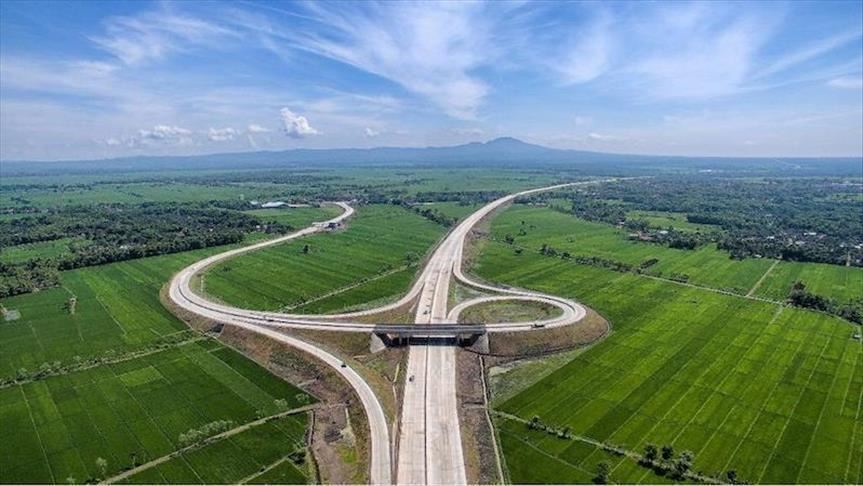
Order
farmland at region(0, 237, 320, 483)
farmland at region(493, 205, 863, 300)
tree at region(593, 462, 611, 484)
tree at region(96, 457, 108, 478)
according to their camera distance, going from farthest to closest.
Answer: farmland at region(493, 205, 863, 300) < farmland at region(0, 237, 320, 483) < tree at region(96, 457, 108, 478) < tree at region(593, 462, 611, 484)

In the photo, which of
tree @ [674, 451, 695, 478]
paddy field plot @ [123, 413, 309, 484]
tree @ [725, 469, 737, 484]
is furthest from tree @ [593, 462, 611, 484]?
paddy field plot @ [123, 413, 309, 484]

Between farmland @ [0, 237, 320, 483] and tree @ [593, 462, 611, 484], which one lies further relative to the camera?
Answer: farmland @ [0, 237, 320, 483]

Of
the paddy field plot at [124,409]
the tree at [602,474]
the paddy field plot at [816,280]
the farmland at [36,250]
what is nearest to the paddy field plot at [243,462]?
the paddy field plot at [124,409]

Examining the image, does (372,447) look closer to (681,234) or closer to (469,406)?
(469,406)

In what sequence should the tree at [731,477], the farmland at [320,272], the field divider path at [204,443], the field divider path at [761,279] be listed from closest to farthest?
the tree at [731,477] → the field divider path at [204,443] → the farmland at [320,272] → the field divider path at [761,279]

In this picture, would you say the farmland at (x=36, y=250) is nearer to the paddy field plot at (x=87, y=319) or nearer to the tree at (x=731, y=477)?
the paddy field plot at (x=87, y=319)

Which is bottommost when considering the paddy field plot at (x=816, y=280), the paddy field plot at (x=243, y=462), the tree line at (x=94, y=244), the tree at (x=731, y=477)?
the paddy field plot at (x=243, y=462)

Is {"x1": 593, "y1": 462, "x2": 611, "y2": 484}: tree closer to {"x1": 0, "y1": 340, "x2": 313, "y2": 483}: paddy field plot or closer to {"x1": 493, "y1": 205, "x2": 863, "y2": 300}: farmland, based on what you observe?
{"x1": 0, "y1": 340, "x2": 313, "y2": 483}: paddy field plot
